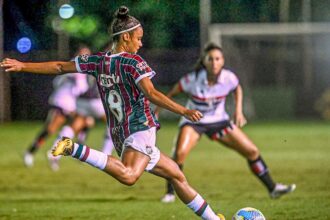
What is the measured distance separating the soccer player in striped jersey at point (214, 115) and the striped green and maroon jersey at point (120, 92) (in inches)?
117

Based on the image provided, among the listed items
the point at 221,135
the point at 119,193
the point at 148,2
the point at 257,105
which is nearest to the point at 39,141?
the point at 119,193

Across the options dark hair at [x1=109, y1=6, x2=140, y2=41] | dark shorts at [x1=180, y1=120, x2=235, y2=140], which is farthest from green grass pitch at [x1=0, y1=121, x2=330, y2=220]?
dark hair at [x1=109, y1=6, x2=140, y2=41]

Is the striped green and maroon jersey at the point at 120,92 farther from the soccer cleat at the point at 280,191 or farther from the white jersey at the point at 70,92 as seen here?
the white jersey at the point at 70,92

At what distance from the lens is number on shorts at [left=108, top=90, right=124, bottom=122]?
768 cm

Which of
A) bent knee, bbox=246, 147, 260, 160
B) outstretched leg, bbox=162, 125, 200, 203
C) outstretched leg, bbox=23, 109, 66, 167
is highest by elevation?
outstretched leg, bbox=162, 125, 200, 203

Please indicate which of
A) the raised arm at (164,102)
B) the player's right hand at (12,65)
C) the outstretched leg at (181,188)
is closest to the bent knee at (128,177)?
the outstretched leg at (181,188)

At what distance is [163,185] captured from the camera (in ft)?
42.0

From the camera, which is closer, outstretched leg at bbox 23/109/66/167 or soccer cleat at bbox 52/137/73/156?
soccer cleat at bbox 52/137/73/156

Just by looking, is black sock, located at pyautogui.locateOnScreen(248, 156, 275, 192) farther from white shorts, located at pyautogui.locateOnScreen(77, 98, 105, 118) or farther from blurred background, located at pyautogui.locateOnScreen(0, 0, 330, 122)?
blurred background, located at pyautogui.locateOnScreen(0, 0, 330, 122)

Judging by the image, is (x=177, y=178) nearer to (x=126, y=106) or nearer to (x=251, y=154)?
(x=126, y=106)

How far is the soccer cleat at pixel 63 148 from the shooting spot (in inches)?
284

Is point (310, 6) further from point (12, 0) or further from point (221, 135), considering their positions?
point (221, 135)

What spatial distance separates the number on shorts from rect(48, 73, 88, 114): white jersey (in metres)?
8.25

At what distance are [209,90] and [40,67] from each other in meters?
3.58
